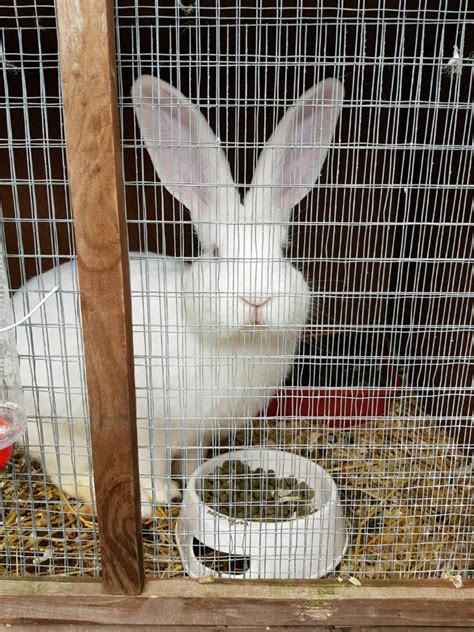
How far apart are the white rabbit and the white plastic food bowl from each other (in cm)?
17

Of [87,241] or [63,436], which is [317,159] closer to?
[87,241]

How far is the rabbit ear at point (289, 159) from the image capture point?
162cm

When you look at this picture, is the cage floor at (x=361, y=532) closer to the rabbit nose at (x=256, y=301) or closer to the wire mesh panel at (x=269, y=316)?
the wire mesh panel at (x=269, y=316)

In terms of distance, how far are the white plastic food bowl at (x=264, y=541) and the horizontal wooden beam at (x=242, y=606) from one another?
0.54 feet

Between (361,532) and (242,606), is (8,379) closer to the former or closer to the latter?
(242,606)

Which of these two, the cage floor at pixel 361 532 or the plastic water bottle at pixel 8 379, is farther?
the cage floor at pixel 361 532

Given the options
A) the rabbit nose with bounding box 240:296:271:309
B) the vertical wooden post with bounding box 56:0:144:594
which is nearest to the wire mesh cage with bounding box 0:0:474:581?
the rabbit nose with bounding box 240:296:271:309

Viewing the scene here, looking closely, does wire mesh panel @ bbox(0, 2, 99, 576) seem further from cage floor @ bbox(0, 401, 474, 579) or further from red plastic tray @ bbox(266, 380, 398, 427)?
red plastic tray @ bbox(266, 380, 398, 427)

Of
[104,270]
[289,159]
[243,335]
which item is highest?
[289,159]

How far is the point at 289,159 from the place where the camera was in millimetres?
1886

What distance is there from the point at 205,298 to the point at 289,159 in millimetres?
524

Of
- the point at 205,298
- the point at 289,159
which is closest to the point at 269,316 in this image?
the point at 205,298

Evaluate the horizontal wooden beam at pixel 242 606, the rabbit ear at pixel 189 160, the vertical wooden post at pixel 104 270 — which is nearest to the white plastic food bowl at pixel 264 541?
the horizontal wooden beam at pixel 242 606

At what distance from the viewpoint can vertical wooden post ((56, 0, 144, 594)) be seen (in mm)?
1140
